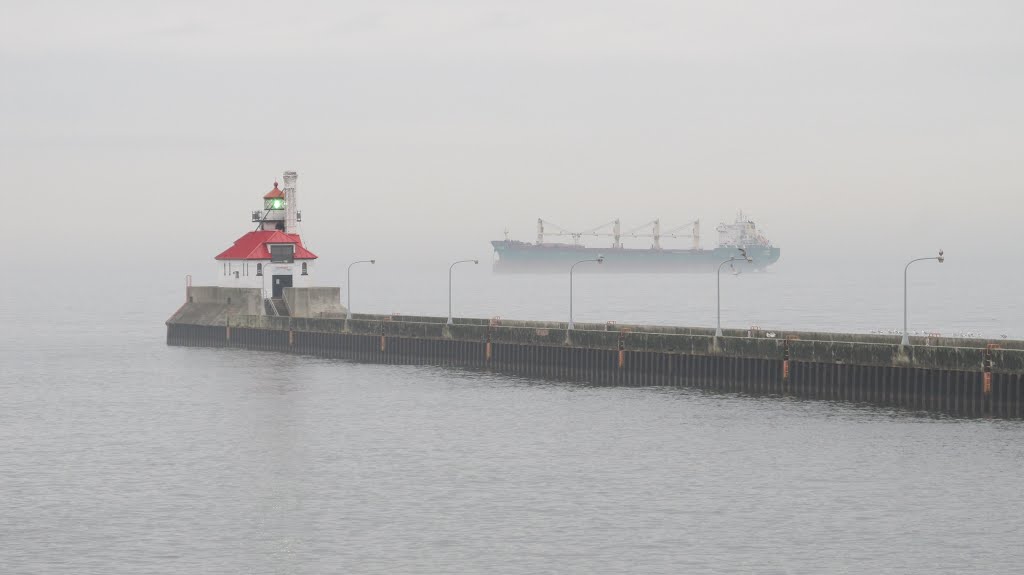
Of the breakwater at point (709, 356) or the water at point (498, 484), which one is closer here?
the water at point (498, 484)

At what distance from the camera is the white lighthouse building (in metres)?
106

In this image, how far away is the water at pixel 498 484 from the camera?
35156 mm

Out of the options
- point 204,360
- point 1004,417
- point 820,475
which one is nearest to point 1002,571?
point 820,475

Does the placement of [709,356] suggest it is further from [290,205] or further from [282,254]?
[290,205]

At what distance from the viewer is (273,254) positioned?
10612cm

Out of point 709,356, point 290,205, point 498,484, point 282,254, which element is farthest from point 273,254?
point 498,484

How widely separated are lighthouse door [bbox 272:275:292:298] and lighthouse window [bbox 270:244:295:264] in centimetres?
165

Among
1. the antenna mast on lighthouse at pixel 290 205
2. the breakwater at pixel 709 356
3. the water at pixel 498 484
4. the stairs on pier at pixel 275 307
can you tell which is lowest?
the water at pixel 498 484

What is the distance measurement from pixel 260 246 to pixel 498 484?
66.1 metres

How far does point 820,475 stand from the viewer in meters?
45.5

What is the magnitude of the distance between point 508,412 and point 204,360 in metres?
41.5

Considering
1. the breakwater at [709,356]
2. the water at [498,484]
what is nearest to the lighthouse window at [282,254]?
the breakwater at [709,356]

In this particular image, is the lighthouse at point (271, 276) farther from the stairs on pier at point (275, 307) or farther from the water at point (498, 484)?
the water at point (498, 484)

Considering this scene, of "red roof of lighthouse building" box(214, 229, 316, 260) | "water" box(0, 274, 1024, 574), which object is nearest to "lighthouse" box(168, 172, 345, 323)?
"red roof of lighthouse building" box(214, 229, 316, 260)
